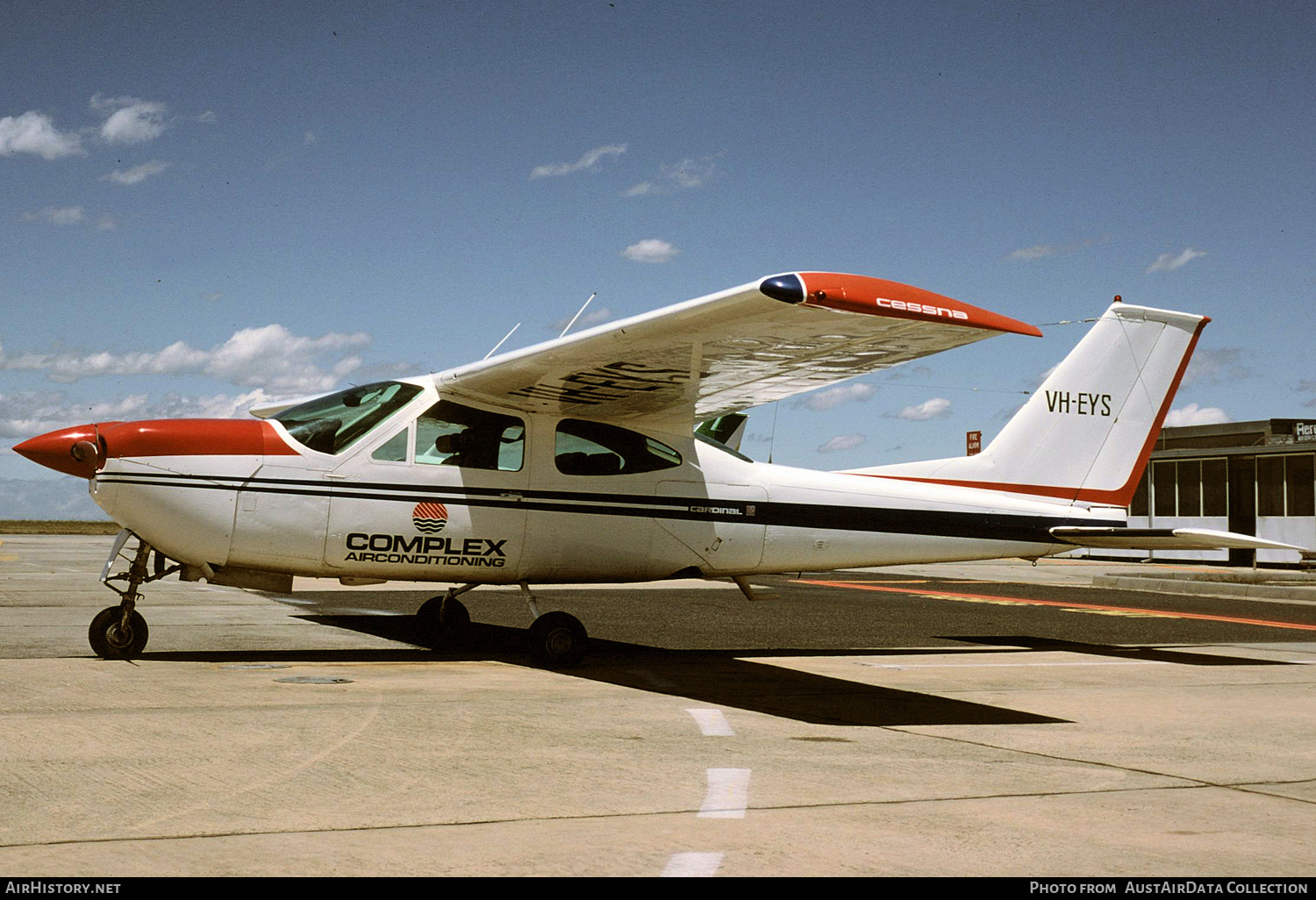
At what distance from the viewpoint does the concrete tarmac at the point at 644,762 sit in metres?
3.88

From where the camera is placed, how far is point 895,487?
1094cm

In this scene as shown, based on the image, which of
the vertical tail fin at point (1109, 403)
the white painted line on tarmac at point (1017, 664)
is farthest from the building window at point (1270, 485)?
the white painted line on tarmac at point (1017, 664)

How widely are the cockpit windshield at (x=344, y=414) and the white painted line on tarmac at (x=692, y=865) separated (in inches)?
241

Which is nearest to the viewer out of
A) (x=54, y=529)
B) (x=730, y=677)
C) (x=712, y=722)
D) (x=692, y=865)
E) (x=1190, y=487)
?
(x=692, y=865)

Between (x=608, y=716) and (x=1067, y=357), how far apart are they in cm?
711

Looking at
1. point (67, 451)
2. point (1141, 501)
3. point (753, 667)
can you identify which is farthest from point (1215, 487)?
point (67, 451)

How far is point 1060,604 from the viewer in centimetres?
1859

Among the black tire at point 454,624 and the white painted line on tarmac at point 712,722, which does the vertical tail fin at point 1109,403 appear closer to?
the black tire at point 454,624

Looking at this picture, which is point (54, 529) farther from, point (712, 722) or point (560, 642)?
point (712, 722)

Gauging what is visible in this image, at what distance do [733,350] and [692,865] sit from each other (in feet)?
16.9

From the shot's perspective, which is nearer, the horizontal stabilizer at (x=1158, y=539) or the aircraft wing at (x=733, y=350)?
the aircraft wing at (x=733, y=350)

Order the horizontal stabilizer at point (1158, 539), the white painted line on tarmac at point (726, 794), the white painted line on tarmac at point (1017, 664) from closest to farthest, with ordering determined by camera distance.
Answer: the white painted line on tarmac at point (726, 794) < the horizontal stabilizer at point (1158, 539) < the white painted line on tarmac at point (1017, 664)

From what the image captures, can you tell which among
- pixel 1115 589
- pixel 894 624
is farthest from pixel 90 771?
pixel 1115 589
